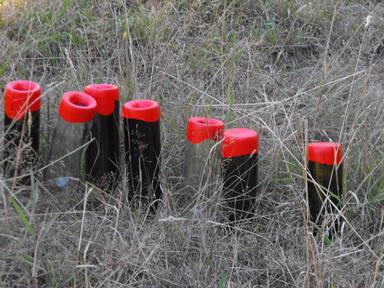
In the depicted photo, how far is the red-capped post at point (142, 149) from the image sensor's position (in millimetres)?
1681

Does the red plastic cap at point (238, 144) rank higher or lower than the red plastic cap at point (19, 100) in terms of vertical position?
lower

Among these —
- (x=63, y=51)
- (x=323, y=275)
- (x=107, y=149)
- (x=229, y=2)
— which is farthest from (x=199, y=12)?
(x=323, y=275)

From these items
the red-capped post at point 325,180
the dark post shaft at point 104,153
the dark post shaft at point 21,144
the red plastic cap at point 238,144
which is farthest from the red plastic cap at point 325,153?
the dark post shaft at point 21,144

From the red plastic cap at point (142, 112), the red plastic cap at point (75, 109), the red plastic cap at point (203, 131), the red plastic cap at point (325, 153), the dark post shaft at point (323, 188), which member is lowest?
the dark post shaft at point (323, 188)

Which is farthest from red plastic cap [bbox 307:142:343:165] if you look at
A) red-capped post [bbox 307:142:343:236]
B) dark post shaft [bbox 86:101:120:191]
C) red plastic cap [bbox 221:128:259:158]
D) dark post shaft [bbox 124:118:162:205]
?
dark post shaft [bbox 86:101:120:191]

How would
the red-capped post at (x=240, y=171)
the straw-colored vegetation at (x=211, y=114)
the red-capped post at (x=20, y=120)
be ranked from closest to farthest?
the straw-colored vegetation at (x=211, y=114) < the red-capped post at (x=20, y=120) < the red-capped post at (x=240, y=171)

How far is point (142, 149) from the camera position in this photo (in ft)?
5.58


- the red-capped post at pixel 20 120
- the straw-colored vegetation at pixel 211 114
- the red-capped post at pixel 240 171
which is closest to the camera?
the straw-colored vegetation at pixel 211 114

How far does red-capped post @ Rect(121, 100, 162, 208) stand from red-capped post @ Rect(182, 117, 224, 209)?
94 mm

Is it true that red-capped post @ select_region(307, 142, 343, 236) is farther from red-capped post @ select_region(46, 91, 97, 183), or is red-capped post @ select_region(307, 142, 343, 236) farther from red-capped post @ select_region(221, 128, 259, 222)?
red-capped post @ select_region(46, 91, 97, 183)

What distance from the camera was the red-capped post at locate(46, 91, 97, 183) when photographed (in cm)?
161

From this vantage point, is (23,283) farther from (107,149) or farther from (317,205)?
(317,205)

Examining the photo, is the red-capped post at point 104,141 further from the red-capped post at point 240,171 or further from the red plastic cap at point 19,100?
the red-capped post at point 240,171

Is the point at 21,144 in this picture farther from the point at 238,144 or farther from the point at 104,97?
the point at 238,144
